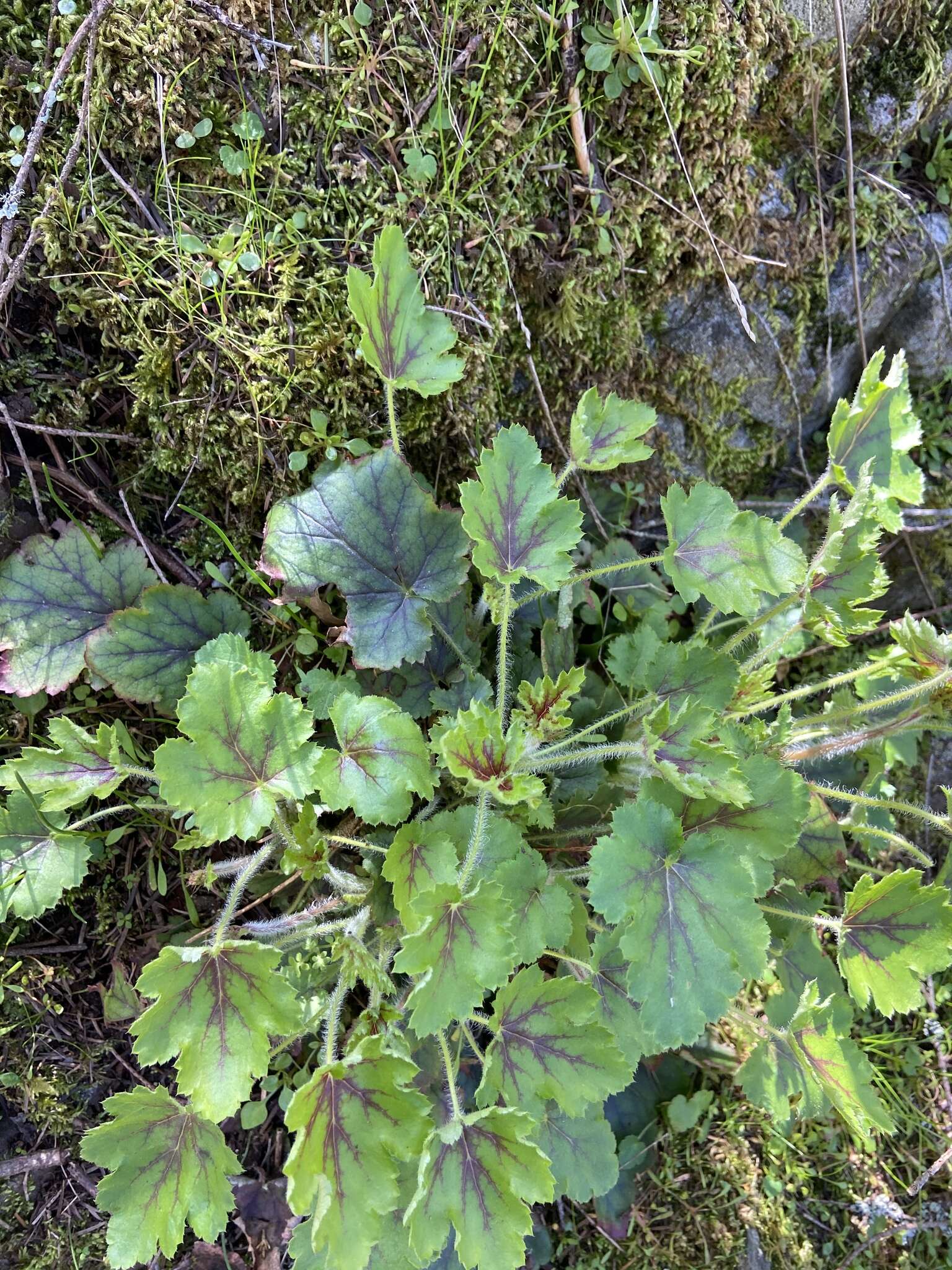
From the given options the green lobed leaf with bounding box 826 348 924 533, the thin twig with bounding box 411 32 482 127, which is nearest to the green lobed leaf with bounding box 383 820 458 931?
the green lobed leaf with bounding box 826 348 924 533

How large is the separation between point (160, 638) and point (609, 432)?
49.7 inches

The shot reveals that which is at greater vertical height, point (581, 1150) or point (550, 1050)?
point (550, 1050)

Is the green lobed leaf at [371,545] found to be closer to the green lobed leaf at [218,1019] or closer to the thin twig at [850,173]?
the green lobed leaf at [218,1019]

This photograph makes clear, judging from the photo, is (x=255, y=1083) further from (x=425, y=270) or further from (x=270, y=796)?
(x=425, y=270)

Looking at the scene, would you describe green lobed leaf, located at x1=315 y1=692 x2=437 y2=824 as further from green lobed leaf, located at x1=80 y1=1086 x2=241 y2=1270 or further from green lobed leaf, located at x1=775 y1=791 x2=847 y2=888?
green lobed leaf, located at x1=775 y1=791 x2=847 y2=888

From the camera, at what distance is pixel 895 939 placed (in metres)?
1.93

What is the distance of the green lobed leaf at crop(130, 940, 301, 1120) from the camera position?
1.57 meters

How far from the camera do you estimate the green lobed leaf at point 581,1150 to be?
82.4 inches

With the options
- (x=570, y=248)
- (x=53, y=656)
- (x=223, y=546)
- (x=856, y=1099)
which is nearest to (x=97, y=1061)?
(x=53, y=656)

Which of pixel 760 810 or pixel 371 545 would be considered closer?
pixel 760 810

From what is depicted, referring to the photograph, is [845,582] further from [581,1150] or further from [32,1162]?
[32,1162]

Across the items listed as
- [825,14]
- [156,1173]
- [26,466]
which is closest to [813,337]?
[825,14]

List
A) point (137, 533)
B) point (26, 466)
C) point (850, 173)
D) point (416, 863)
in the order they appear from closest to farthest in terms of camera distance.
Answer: point (416, 863) → point (26, 466) → point (137, 533) → point (850, 173)

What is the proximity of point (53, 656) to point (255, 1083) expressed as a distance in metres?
1.45
